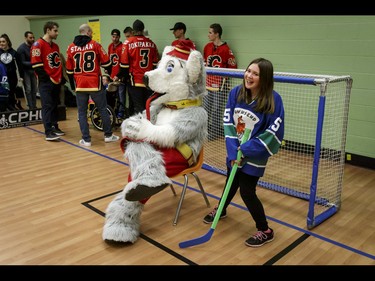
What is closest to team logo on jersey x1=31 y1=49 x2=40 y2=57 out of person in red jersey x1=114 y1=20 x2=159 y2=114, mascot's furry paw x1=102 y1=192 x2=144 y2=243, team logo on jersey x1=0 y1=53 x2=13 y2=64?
person in red jersey x1=114 y1=20 x2=159 y2=114

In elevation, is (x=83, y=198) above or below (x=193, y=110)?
below

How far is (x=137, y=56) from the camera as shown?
510cm

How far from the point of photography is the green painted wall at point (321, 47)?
3.95 metres

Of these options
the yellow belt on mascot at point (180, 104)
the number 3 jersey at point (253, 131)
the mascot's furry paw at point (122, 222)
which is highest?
the yellow belt on mascot at point (180, 104)

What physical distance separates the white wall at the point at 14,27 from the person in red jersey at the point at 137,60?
5600mm

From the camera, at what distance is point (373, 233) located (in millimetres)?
2656

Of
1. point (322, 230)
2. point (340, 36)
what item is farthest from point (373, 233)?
point (340, 36)

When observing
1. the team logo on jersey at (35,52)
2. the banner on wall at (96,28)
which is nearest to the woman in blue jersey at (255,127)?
the team logo on jersey at (35,52)

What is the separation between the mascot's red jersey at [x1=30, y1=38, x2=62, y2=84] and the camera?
4.68 metres

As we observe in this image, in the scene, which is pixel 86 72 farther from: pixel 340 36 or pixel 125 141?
pixel 340 36

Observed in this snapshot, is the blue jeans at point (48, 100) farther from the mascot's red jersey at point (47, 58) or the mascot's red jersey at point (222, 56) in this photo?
the mascot's red jersey at point (222, 56)

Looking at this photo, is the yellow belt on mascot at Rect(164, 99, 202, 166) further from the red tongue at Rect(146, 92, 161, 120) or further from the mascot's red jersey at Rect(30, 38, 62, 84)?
the mascot's red jersey at Rect(30, 38, 62, 84)

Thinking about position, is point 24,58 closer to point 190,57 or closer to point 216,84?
point 216,84

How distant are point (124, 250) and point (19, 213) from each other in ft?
3.54
